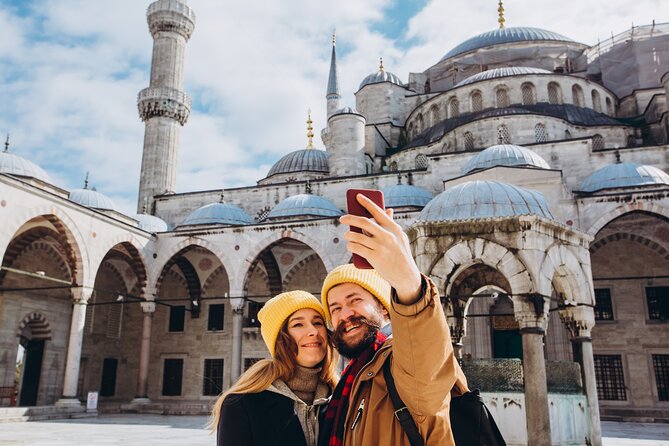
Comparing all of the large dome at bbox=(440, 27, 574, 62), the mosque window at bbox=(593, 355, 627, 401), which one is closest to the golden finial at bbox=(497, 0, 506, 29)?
the large dome at bbox=(440, 27, 574, 62)

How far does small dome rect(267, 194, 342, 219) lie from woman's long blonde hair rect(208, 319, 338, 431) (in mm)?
13569

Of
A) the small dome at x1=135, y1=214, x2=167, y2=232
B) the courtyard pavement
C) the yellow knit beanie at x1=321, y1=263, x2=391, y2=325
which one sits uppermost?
the small dome at x1=135, y1=214, x2=167, y2=232

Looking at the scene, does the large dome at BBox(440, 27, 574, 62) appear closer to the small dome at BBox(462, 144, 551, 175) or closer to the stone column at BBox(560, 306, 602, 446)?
the small dome at BBox(462, 144, 551, 175)

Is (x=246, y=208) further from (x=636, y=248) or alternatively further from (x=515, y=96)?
(x=636, y=248)

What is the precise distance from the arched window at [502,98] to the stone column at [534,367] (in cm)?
1411

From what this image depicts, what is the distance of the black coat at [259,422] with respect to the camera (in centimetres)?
150

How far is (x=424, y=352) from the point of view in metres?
1.10

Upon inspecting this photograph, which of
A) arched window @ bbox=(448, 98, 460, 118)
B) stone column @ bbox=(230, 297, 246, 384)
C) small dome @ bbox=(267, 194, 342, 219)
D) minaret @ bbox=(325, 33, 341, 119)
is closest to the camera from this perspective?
stone column @ bbox=(230, 297, 246, 384)

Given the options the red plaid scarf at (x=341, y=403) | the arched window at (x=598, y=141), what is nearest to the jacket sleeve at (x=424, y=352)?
the red plaid scarf at (x=341, y=403)

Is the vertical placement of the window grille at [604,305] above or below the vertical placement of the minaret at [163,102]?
below

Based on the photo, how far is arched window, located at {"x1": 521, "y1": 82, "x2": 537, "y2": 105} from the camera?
698 inches

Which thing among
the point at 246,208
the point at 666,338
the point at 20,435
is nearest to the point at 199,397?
the point at 246,208

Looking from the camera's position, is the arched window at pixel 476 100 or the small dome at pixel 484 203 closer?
the small dome at pixel 484 203

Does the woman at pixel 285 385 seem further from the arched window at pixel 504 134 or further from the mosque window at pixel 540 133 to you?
the mosque window at pixel 540 133
